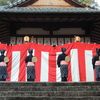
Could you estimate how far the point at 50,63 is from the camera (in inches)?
363

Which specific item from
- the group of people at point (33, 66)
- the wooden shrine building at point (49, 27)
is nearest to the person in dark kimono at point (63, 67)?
the group of people at point (33, 66)

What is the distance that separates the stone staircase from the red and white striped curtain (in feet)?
9.65

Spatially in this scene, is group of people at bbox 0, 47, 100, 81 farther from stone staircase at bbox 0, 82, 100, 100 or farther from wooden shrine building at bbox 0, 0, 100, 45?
wooden shrine building at bbox 0, 0, 100, 45

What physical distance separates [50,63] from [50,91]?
3.95 meters

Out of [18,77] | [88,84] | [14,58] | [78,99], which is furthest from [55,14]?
[78,99]

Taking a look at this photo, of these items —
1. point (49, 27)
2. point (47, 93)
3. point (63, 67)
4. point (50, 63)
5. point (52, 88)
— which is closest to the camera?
point (47, 93)

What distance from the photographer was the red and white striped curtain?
899 cm

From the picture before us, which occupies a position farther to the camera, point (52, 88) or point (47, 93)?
point (52, 88)

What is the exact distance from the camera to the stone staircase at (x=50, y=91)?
489cm

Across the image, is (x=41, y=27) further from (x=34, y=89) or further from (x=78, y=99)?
(x=78, y=99)

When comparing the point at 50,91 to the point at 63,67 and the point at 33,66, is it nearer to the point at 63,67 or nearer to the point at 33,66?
the point at 63,67

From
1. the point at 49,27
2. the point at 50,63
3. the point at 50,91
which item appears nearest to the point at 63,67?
the point at 50,63

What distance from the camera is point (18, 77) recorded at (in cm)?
900

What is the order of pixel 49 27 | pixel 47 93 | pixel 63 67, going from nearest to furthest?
pixel 47 93 < pixel 63 67 < pixel 49 27
